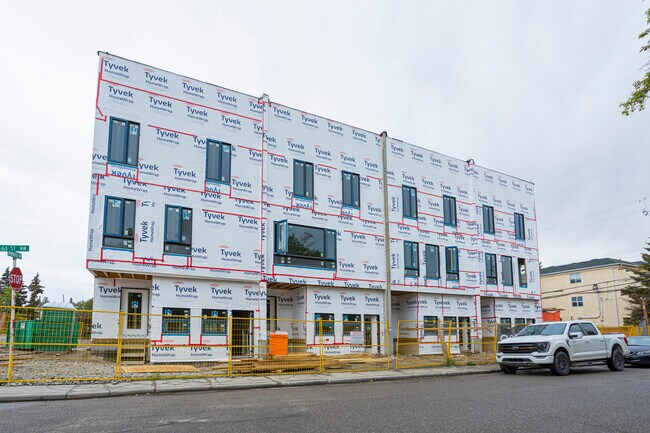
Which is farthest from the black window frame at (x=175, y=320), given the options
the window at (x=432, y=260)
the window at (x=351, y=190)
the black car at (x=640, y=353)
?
the black car at (x=640, y=353)

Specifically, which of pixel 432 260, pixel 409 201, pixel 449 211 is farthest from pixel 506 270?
pixel 409 201

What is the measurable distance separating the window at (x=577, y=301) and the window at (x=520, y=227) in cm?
2942

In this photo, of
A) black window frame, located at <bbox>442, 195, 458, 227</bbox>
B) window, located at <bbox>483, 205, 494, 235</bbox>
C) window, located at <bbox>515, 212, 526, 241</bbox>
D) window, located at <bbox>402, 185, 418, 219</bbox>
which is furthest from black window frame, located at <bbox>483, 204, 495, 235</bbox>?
window, located at <bbox>402, 185, 418, 219</bbox>

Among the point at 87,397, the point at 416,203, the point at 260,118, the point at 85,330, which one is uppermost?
the point at 260,118

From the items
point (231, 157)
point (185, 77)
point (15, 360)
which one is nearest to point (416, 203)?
point (231, 157)

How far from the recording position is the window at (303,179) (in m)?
23.5

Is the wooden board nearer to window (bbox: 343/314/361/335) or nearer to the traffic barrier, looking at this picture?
the traffic barrier

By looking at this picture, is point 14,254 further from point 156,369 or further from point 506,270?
point 506,270

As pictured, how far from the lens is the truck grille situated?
637 inches

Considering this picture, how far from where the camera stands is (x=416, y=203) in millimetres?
27859

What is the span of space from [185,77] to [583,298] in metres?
52.8

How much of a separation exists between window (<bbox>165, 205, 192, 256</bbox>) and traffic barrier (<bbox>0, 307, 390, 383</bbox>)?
2.49 meters

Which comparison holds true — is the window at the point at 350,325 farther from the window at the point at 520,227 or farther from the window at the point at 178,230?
the window at the point at 520,227

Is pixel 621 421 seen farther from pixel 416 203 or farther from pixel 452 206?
pixel 452 206
